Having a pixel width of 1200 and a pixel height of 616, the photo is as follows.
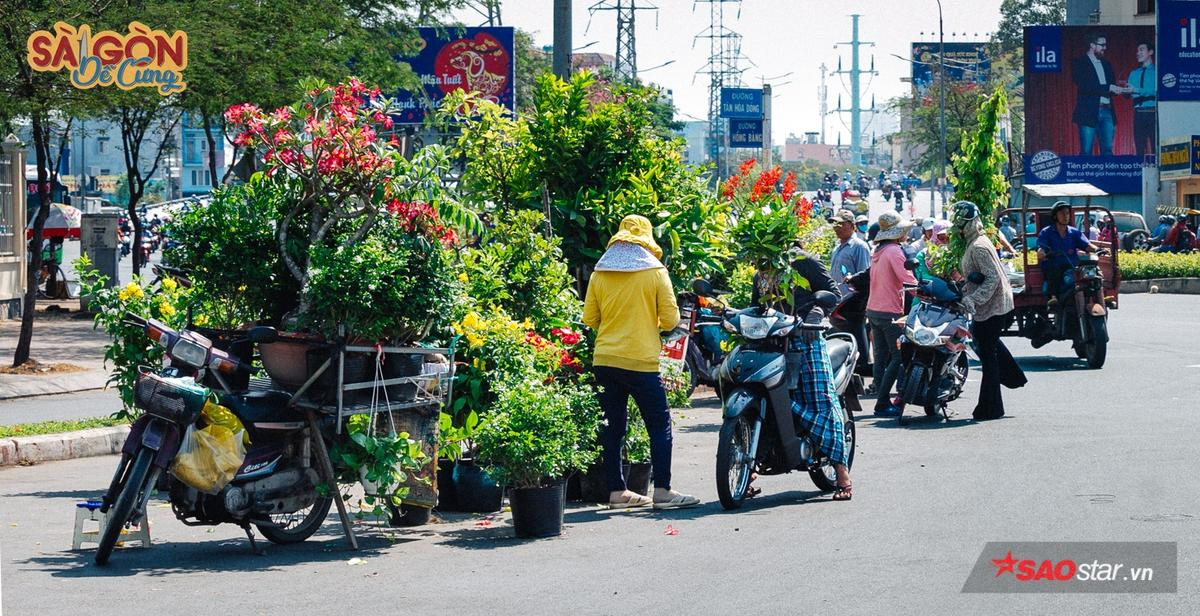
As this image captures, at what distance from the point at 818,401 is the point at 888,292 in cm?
483

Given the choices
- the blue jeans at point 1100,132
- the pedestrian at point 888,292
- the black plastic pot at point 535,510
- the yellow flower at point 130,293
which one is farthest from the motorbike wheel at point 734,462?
the blue jeans at point 1100,132

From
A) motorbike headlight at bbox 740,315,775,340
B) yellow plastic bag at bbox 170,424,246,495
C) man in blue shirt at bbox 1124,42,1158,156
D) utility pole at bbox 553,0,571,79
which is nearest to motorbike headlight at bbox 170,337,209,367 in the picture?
yellow plastic bag at bbox 170,424,246,495

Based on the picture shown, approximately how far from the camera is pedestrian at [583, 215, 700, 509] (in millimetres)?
9000

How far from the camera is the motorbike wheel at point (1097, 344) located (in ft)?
57.0

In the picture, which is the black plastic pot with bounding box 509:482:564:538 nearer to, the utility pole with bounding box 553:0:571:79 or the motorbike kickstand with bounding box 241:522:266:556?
the motorbike kickstand with bounding box 241:522:266:556

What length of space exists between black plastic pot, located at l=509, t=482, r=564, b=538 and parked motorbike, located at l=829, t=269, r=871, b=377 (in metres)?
6.93

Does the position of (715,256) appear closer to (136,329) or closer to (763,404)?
(763,404)

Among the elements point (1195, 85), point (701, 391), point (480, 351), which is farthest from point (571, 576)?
point (1195, 85)

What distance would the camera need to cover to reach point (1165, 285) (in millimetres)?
35156

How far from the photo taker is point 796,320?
9.50 metres

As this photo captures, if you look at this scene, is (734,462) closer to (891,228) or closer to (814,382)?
(814,382)

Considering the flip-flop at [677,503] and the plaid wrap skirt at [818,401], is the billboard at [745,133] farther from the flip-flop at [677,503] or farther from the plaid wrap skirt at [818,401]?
the flip-flop at [677,503]

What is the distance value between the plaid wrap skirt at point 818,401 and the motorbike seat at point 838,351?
0.45 m

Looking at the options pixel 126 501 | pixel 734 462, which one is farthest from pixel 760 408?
pixel 126 501
